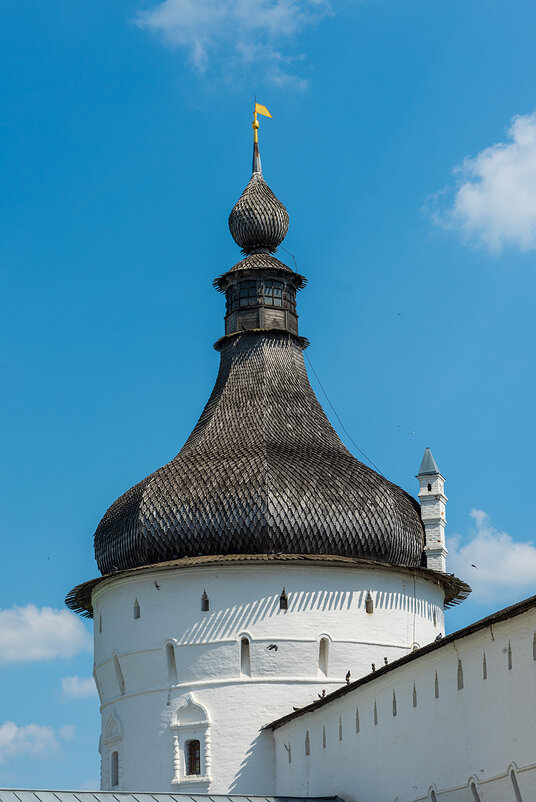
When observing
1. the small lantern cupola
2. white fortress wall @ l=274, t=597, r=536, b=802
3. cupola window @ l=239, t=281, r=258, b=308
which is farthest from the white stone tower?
cupola window @ l=239, t=281, r=258, b=308

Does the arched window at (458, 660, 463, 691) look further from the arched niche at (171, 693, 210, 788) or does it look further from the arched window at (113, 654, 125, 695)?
the arched window at (113, 654, 125, 695)

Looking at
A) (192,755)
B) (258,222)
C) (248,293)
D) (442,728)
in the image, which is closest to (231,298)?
(248,293)

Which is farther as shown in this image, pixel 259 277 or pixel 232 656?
pixel 259 277

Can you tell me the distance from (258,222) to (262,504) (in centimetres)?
766

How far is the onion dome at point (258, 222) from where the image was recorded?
2945 cm

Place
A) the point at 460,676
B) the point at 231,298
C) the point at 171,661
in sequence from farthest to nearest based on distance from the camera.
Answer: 1. the point at 231,298
2. the point at 171,661
3. the point at 460,676

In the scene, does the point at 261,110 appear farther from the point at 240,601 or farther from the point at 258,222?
the point at 240,601

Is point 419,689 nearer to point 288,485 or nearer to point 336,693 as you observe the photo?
point 336,693

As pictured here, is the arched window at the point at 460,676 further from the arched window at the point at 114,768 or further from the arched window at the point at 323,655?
the arched window at the point at 114,768

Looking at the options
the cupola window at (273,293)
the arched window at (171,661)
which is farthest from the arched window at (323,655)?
the cupola window at (273,293)

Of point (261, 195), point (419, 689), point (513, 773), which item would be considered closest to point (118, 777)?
point (419, 689)

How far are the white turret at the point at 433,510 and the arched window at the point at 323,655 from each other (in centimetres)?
271

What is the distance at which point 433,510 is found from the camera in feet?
84.8

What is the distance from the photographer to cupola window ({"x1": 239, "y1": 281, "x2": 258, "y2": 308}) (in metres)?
28.3
